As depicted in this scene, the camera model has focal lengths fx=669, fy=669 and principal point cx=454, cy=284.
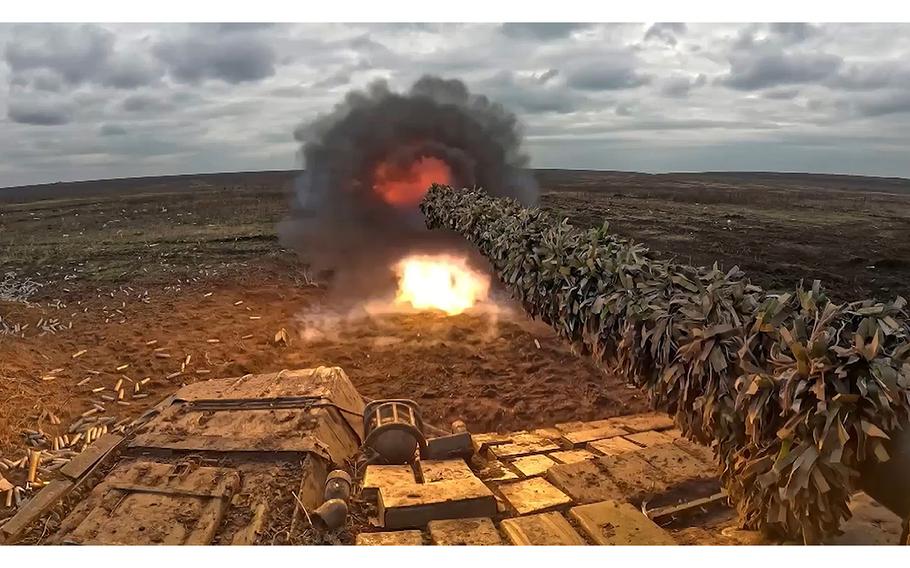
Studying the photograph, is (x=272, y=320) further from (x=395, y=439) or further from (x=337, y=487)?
(x=337, y=487)

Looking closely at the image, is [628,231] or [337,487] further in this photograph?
[628,231]

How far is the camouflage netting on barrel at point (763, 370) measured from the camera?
436 centimetres

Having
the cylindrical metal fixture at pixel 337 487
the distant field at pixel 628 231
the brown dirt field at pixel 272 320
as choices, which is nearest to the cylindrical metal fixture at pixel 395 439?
the cylindrical metal fixture at pixel 337 487

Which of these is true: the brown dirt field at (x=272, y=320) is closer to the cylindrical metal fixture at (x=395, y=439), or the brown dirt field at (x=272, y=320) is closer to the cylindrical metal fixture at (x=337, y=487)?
the cylindrical metal fixture at (x=395, y=439)

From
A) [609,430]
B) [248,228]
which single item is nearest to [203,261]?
[248,228]

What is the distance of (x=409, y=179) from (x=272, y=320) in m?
7.40

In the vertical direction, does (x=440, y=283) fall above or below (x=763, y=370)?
below

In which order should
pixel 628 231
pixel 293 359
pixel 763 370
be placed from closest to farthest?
1. pixel 763 370
2. pixel 293 359
3. pixel 628 231

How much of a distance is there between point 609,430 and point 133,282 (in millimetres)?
13940

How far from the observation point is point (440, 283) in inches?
701

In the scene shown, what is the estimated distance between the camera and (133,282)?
58.7ft

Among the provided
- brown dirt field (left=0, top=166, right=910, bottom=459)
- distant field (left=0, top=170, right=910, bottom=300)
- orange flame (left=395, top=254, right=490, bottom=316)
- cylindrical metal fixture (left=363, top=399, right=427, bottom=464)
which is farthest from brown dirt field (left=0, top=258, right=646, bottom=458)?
distant field (left=0, top=170, right=910, bottom=300)

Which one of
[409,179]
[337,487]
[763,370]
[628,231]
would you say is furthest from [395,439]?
[628,231]

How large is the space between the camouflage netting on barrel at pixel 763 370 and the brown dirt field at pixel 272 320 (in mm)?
3818
